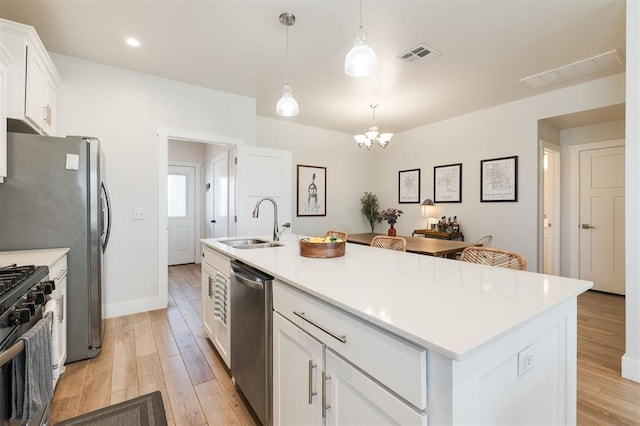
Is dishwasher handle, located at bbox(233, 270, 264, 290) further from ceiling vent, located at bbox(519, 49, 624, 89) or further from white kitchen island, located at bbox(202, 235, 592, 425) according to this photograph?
ceiling vent, located at bbox(519, 49, 624, 89)

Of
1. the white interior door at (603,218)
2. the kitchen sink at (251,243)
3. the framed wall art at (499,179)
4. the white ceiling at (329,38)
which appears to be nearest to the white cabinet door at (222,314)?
the kitchen sink at (251,243)

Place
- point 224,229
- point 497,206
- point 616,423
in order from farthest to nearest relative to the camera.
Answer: point 224,229
point 497,206
point 616,423

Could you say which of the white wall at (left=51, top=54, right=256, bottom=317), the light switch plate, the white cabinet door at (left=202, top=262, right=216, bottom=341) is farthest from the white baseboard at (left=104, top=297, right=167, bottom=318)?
the light switch plate

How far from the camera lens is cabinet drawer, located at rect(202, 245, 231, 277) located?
2037mm

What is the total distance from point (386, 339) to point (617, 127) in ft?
17.1

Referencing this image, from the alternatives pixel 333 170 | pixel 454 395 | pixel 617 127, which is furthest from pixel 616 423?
pixel 333 170

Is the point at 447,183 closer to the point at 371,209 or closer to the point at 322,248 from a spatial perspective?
the point at 371,209

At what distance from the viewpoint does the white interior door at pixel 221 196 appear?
179 inches

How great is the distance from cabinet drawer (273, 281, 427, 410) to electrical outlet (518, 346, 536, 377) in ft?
1.28

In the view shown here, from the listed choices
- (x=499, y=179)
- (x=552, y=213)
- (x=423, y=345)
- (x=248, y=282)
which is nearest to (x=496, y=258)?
(x=423, y=345)

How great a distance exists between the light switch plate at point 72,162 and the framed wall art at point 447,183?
483 cm

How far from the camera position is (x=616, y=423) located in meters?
1.66

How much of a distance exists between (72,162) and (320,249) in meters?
1.95

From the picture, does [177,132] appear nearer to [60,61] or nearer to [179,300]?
[60,61]
